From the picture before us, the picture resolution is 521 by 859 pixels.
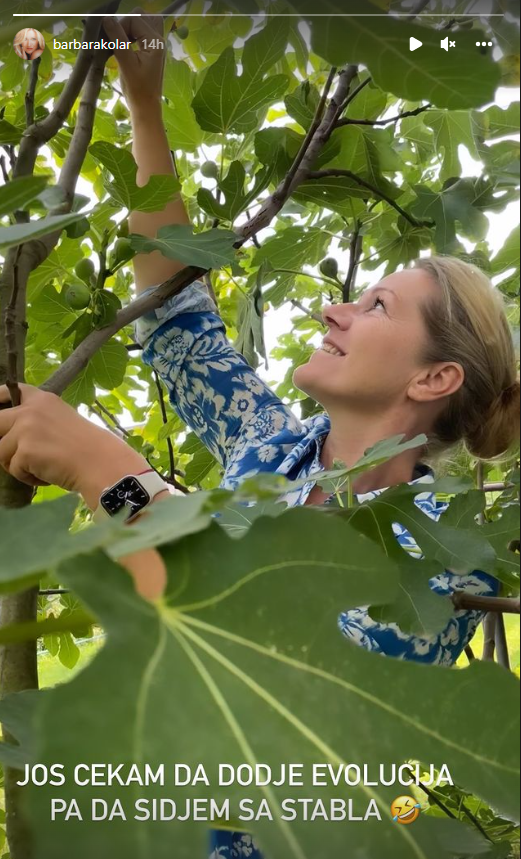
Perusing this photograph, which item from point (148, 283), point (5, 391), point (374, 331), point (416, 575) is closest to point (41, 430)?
point (5, 391)

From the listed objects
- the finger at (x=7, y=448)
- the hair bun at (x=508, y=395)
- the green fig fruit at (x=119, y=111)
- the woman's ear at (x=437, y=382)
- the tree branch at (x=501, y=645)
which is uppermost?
the green fig fruit at (x=119, y=111)

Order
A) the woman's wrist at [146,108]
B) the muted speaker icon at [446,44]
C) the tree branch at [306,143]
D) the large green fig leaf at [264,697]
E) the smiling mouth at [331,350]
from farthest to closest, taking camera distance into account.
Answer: the smiling mouth at [331,350] < the woman's wrist at [146,108] < the tree branch at [306,143] < the muted speaker icon at [446,44] < the large green fig leaf at [264,697]

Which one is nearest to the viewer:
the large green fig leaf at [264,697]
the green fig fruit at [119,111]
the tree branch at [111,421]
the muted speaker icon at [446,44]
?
the large green fig leaf at [264,697]

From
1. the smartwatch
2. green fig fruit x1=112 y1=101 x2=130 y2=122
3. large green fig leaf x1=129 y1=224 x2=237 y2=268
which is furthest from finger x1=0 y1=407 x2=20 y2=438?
green fig fruit x1=112 y1=101 x2=130 y2=122

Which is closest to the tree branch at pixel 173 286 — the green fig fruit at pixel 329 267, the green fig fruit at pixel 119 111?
the green fig fruit at pixel 329 267

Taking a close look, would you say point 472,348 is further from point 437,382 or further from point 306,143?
point 306,143

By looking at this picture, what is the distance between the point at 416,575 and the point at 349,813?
30cm

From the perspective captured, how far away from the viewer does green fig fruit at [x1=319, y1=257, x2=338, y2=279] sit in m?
1.42

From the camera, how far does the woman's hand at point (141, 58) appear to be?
96 cm

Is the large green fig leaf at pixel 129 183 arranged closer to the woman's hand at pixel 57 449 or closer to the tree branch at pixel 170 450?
the woman's hand at pixel 57 449

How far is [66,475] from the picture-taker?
85 centimetres

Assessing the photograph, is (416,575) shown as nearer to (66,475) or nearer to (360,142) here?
(66,475)

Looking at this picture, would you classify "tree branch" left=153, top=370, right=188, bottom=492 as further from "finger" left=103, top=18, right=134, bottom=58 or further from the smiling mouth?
"finger" left=103, top=18, right=134, bottom=58

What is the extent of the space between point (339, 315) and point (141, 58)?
19.9 inches
